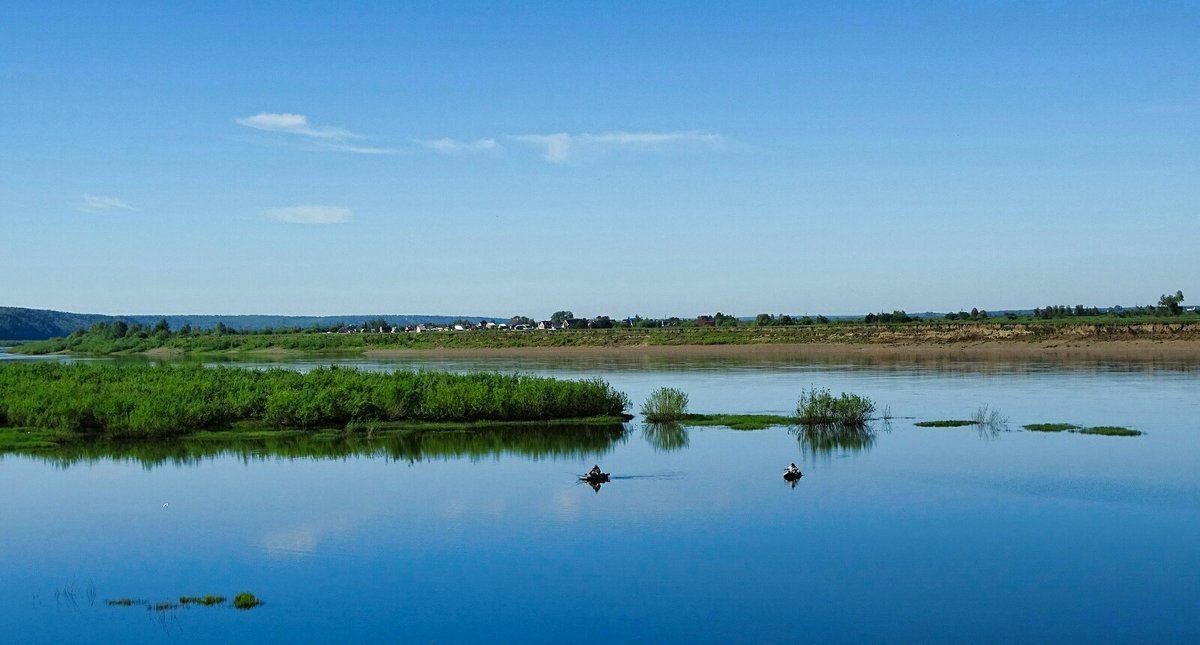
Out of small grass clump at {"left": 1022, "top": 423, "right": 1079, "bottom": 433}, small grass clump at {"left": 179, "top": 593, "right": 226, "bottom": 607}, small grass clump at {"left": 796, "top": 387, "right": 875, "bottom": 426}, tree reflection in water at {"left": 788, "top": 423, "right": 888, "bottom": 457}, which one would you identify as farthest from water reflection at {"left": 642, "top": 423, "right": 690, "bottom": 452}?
small grass clump at {"left": 179, "top": 593, "right": 226, "bottom": 607}

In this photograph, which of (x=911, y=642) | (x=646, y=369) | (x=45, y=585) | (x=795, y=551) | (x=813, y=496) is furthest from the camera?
(x=646, y=369)

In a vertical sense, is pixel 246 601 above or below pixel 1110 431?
below

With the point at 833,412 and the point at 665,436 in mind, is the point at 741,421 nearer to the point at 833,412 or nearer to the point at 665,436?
the point at 833,412

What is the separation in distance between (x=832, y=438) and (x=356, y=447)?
41.4 feet

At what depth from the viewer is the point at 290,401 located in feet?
108

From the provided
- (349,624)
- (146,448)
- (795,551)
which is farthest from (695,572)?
(146,448)

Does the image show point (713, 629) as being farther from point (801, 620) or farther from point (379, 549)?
point (379, 549)

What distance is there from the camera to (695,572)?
16203mm

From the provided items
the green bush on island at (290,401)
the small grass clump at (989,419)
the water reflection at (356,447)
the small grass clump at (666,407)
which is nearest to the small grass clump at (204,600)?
the water reflection at (356,447)

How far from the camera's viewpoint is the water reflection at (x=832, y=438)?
92.7 feet

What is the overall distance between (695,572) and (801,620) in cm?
245

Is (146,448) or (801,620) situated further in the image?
(146,448)

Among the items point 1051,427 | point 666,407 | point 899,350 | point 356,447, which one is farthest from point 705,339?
point 356,447

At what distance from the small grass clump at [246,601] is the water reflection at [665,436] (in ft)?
48.8
